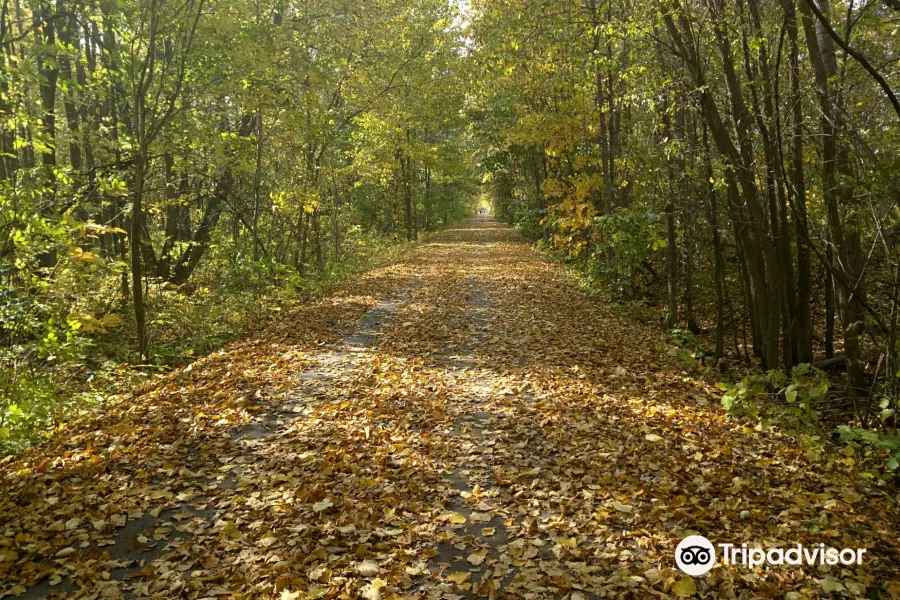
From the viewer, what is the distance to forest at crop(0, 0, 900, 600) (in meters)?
3.65

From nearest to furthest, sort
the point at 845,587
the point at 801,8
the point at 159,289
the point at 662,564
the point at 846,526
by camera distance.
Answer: the point at 845,587 → the point at 662,564 → the point at 846,526 → the point at 801,8 → the point at 159,289

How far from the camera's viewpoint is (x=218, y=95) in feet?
37.6

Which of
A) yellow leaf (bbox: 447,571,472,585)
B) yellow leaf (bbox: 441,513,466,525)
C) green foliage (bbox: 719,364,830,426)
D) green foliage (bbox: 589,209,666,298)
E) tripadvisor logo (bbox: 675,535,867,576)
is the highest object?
green foliage (bbox: 589,209,666,298)

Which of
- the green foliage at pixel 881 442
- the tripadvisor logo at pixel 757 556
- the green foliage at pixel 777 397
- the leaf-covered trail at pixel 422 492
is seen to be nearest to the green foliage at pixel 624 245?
the leaf-covered trail at pixel 422 492

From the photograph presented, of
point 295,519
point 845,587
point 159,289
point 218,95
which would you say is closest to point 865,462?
point 845,587

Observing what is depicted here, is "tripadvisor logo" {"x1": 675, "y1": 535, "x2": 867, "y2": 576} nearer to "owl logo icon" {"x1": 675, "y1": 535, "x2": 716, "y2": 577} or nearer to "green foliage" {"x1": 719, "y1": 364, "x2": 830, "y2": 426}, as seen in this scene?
"owl logo icon" {"x1": 675, "y1": 535, "x2": 716, "y2": 577}

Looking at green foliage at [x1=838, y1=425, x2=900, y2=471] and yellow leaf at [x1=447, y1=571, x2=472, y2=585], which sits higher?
green foliage at [x1=838, y1=425, x2=900, y2=471]

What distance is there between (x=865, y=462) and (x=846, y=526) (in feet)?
4.53

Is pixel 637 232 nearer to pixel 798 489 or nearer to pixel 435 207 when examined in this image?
pixel 798 489

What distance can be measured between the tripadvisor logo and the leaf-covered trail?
74mm

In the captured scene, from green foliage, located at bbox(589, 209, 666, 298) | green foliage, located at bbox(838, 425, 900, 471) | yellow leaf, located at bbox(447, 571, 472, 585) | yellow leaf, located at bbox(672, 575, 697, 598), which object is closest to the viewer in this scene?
yellow leaf, located at bbox(672, 575, 697, 598)

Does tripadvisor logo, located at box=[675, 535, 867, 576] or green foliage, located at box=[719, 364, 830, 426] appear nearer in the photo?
tripadvisor logo, located at box=[675, 535, 867, 576]

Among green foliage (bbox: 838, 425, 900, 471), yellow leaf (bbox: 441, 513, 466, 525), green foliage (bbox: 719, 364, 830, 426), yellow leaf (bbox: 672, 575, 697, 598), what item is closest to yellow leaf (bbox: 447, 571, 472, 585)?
yellow leaf (bbox: 441, 513, 466, 525)

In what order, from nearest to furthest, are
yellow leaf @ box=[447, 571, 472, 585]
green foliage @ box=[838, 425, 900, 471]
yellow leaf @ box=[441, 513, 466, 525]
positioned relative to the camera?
yellow leaf @ box=[447, 571, 472, 585]
yellow leaf @ box=[441, 513, 466, 525]
green foliage @ box=[838, 425, 900, 471]
